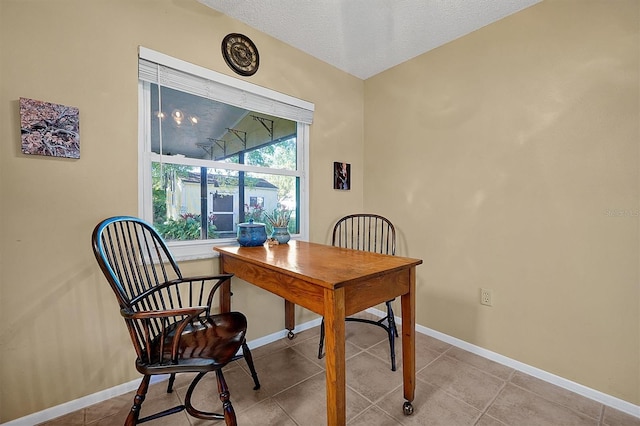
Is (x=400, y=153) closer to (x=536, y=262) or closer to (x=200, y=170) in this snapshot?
(x=536, y=262)

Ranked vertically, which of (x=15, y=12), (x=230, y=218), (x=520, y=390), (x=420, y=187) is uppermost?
(x=15, y=12)

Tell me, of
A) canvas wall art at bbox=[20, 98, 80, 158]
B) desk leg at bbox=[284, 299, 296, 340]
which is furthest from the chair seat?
canvas wall art at bbox=[20, 98, 80, 158]

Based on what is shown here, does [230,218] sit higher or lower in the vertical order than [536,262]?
higher

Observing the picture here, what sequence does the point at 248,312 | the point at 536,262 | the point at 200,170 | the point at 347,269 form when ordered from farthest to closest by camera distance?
the point at 248,312 < the point at 200,170 < the point at 536,262 < the point at 347,269

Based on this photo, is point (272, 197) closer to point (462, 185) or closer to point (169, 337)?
point (169, 337)

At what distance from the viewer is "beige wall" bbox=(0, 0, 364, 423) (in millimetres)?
1294

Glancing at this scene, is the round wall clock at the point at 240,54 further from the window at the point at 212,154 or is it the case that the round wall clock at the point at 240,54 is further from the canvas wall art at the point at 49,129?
the canvas wall art at the point at 49,129

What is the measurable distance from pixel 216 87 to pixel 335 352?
5.99 feet

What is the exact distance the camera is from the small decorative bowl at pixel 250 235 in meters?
1.89

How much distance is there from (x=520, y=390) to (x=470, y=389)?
297mm

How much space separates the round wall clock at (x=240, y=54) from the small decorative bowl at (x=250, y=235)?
3.73ft

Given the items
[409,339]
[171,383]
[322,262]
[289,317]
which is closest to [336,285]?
[322,262]

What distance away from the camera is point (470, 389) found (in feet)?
5.28

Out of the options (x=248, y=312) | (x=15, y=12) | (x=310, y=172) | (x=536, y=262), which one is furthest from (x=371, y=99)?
(x=15, y=12)
